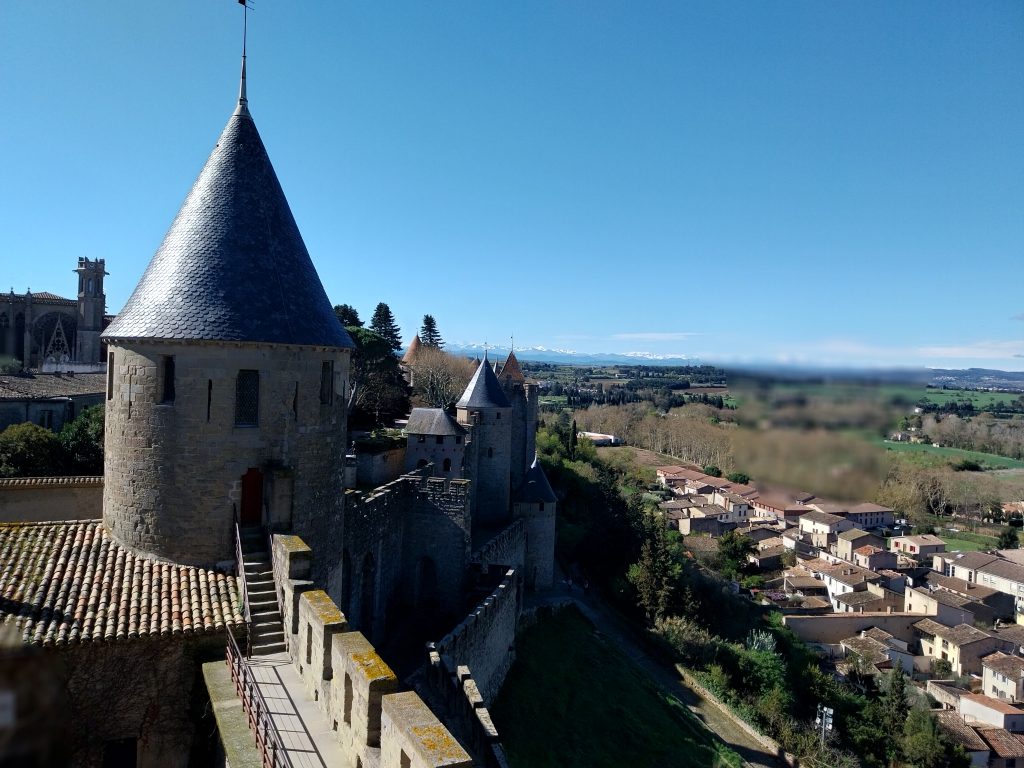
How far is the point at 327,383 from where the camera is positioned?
11539mm

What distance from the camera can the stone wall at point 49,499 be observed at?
15.1m

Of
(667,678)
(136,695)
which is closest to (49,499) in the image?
(136,695)

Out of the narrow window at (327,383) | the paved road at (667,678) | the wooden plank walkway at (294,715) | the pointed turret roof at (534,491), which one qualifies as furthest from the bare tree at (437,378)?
the wooden plank walkway at (294,715)

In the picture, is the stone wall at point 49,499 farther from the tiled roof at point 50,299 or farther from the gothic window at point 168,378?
the tiled roof at point 50,299

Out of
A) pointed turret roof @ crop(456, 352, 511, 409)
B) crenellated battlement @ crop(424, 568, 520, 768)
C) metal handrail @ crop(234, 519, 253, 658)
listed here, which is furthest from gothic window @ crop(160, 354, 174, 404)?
pointed turret roof @ crop(456, 352, 511, 409)

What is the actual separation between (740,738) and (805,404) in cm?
2796

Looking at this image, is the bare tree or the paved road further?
the bare tree

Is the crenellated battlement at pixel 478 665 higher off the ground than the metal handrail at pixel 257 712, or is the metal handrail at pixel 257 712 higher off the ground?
the metal handrail at pixel 257 712

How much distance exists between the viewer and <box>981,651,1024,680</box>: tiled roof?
45719mm

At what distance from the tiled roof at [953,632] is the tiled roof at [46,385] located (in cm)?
5879

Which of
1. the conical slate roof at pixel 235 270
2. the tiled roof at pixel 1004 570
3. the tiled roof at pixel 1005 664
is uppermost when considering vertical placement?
the conical slate roof at pixel 235 270

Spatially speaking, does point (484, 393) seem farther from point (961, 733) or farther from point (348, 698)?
point (961, 733)

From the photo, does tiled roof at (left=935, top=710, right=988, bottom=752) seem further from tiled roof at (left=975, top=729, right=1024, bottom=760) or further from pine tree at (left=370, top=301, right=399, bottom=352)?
pine tree at (left=370, top=301, right=399, bottom=352)

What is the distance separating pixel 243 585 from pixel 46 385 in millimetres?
29516
